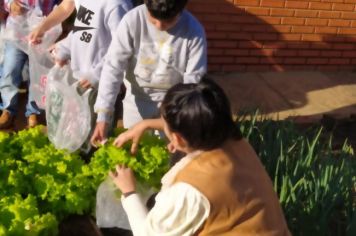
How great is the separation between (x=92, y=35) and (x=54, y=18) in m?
0.44

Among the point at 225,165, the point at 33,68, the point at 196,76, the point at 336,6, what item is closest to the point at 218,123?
the point at 225,165

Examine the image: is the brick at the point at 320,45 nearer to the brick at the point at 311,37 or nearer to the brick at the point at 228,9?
the brick at the point at 311,37

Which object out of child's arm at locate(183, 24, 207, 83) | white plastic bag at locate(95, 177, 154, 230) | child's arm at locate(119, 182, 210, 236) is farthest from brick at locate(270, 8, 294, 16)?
child's arm at locate(119, 182, 210, 236)

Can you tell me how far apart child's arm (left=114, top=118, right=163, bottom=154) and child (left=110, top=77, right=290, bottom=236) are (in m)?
0.55

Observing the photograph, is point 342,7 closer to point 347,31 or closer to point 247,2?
point 347,31

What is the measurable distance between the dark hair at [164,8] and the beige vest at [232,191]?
2.93ft

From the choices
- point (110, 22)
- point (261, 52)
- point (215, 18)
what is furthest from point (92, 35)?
point (261, 52)

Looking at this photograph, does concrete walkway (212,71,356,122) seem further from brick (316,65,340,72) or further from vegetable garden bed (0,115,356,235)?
vegetable garden bed (0,115,356,235)

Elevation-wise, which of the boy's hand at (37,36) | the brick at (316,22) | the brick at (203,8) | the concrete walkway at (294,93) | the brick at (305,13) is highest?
the boy's hand at (37,36)

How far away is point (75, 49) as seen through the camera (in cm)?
365

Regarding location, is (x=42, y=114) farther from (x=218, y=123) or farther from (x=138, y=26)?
(x=218, y=123)

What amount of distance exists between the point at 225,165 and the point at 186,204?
191mm

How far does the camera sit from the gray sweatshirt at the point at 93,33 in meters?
3.48

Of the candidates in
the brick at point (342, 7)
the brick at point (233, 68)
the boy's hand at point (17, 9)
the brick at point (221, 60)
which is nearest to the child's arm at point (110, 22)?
the boy's hand at point (17, 9)
